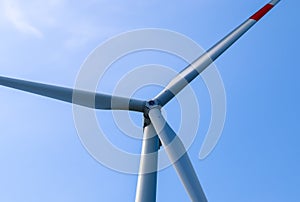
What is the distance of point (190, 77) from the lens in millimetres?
21828

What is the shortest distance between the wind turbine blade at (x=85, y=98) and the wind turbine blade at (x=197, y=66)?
50.9 inches

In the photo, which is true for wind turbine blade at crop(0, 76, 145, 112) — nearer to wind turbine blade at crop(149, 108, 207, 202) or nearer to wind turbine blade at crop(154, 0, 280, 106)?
wind turbine blade at crop(149, 108, 207, 202)

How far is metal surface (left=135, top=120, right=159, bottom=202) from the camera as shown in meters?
16.7

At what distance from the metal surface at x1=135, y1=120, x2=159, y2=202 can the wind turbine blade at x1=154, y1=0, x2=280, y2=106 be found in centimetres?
201

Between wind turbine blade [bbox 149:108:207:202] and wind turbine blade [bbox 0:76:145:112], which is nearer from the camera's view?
wind turbine blade [bbox 149:108:207:202]

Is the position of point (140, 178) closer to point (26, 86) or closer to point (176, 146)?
point (176, 146)

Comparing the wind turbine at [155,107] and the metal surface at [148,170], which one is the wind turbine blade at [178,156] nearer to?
the wind turbine at [155,107]

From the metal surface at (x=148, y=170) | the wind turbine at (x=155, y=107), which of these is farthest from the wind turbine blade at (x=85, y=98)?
the metal surface at (x=148, y=170)

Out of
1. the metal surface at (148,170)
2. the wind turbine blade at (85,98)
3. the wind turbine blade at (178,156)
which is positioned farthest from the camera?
the wind turbine blade at (85,98)

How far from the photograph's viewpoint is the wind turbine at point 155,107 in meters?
16.9

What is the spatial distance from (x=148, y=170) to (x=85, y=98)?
4488 mm

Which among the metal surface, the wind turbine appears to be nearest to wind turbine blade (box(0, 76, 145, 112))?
the wind turbine

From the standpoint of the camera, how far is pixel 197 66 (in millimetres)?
21875

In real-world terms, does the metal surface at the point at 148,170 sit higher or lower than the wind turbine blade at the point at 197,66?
lower
